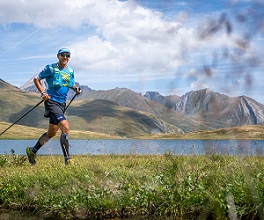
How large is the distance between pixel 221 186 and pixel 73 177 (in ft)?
10.6

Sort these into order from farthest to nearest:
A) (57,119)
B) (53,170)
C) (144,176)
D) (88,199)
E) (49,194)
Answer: (57,119) → (53,170) → (144,176) → (49,194) → (88,199)

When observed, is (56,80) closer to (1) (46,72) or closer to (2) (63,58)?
(1) (46,72)

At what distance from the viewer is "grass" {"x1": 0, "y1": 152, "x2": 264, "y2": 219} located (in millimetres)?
6999

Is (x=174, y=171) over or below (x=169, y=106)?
below

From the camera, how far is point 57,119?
12414mm

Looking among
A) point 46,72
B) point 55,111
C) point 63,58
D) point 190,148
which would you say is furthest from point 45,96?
point 190,148

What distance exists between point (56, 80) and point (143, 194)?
602cm

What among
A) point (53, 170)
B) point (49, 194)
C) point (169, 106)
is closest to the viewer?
point (169, 106)

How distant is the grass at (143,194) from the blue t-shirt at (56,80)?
12.7 feet

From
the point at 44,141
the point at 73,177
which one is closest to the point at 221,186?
the point at 73,177

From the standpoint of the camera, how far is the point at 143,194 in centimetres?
775

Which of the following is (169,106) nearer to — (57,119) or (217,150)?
(57,119)

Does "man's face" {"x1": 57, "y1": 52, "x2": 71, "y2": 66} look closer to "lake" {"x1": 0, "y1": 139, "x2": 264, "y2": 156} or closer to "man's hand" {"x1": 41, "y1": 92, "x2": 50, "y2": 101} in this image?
"man's hand" {"x1": 41, "y1": 92, "x2": 50, "y2": 101}

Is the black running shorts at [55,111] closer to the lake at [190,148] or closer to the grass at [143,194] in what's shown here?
the lake at [190,148]
